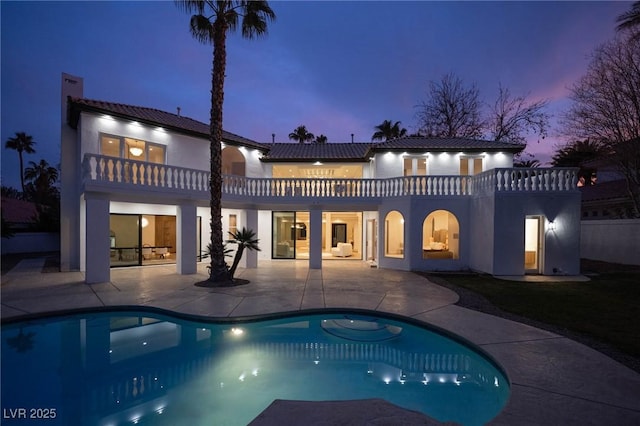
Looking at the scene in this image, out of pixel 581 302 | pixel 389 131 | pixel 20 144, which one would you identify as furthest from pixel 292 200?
pixel 20 144

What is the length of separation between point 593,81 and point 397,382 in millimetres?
19907

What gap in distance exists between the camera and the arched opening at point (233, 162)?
62.8ft

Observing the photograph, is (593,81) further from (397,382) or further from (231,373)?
(231,373)

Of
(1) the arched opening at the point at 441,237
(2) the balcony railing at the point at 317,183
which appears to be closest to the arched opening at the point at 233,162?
(2) the balcony railing at the point at 317,183

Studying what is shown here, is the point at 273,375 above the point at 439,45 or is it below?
below

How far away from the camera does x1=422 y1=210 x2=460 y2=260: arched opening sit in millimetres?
16809

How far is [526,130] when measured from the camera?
28672mm

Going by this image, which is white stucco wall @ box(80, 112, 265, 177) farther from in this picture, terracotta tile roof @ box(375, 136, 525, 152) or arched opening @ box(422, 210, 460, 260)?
arched opening @ box(422, 210, 460, 260)

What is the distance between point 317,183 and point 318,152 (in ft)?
18.9

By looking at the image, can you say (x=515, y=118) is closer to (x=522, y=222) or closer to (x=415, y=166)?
(x=415, y=166)

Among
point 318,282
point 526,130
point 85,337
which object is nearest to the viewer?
point 85,337

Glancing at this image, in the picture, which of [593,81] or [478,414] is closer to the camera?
[478,414]

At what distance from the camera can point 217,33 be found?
11648 mm

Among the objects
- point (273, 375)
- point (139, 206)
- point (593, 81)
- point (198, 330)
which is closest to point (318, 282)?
point (198, 330)
